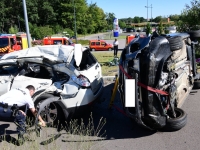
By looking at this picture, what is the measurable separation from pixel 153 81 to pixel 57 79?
2.06 meters

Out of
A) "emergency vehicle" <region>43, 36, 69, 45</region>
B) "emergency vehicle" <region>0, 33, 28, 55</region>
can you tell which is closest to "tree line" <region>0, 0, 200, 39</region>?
"emergency vehicle" <region>43, 36, 69, 45</region>

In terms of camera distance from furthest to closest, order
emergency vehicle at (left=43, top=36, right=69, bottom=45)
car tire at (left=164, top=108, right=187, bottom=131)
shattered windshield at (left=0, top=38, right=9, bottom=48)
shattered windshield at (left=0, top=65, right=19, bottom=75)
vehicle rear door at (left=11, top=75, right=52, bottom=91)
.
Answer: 1. emergency vehicle at (left=43, top=36, right=69, bottom=45)
2. shattered windshield at (left=0, top=38, right=9, bottom=48)
3. shattered windshield at (left=0, top=65, right=19, bottom=75)
4. vehicle rear door at (left=11, top=75, right=52, bottom=91)
5. car tire at (left=164, top=108, right=187, bottom=131)

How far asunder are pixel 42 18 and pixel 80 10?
11607 millimetres

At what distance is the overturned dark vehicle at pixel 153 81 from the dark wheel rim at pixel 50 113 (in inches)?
57.0

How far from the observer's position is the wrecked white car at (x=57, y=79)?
15.7 ft

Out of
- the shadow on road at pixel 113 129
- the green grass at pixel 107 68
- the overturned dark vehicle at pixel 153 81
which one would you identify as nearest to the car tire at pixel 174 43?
the overturned dark vehicle at pixel 153 81

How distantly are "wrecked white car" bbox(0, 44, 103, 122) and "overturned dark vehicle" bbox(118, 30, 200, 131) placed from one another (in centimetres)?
92

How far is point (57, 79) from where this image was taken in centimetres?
507

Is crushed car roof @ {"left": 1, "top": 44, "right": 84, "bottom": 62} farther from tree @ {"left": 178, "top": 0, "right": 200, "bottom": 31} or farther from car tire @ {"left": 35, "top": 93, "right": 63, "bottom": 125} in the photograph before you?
tree @ {"left": 178, "top": 0, "right": 200, "bottom": 31}

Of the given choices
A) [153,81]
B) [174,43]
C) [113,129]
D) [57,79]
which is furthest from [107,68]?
[153,81]

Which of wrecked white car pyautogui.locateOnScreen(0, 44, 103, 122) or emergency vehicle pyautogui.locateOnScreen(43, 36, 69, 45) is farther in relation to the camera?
emergency vehicle pyautogui.locateOnScreen(43, 36, 69, 45)

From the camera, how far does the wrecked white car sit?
4785 millimetres

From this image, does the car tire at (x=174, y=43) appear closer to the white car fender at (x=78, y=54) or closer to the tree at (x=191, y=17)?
the white car fender at (x=78, y=54)

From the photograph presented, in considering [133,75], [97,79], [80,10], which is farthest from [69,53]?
[80,10]
